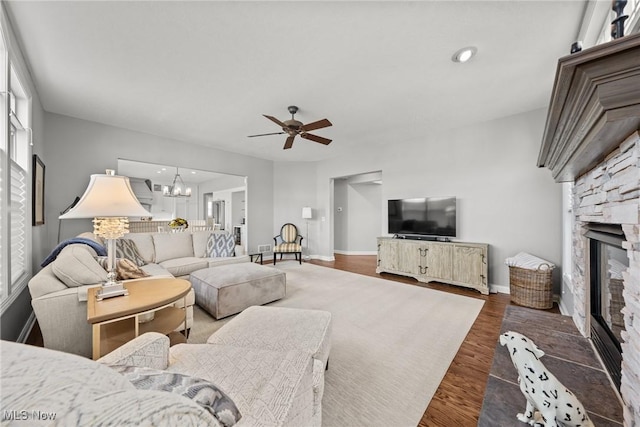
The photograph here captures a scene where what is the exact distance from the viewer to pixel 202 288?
2.84 meters

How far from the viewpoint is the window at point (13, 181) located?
71.7 inches

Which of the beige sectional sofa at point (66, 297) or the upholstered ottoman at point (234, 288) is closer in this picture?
the beige sectional sofa at point (66, 297)

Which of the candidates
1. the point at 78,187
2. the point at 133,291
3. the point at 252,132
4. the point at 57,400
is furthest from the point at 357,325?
the point at 78,187

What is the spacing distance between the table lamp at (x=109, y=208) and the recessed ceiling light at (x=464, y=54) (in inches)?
116

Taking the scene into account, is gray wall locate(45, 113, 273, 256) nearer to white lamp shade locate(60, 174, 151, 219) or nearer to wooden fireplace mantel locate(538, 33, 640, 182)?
white lamp shade locate(60, 174, 151, 219)

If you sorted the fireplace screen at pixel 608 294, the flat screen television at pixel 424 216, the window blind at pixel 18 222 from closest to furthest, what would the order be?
the fireplace screen at pixel 608 294 → the window blind at pixel 18 222 → the flat screen television at pixel 424 216

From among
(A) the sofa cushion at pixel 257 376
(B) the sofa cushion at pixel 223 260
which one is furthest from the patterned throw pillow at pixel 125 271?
(A) the sofa cushion at pixel 257 376

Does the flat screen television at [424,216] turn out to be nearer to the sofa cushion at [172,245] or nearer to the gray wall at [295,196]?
the gray wall at [295,196]

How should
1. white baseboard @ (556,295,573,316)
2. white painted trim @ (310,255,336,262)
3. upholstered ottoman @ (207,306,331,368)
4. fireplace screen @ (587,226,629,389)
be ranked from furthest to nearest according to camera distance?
white painted trim @ (310,255,336,262) → white baseboard @ (556,295,573,316) → upholstered ottoman @ (207,306,331,368) → fireplace screen @ (587,226,629,389)

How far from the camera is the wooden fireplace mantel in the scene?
757 mm

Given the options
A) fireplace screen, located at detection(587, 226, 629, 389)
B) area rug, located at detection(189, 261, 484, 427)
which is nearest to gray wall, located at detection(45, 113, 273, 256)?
area rug, located at detection(189, 261, 484, 427)

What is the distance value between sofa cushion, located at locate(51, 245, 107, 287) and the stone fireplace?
119 inches

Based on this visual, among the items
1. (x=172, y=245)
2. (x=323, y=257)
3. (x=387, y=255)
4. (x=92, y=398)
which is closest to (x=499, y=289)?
(x=387, y=255)

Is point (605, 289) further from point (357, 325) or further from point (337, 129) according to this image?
point (337, 129)
